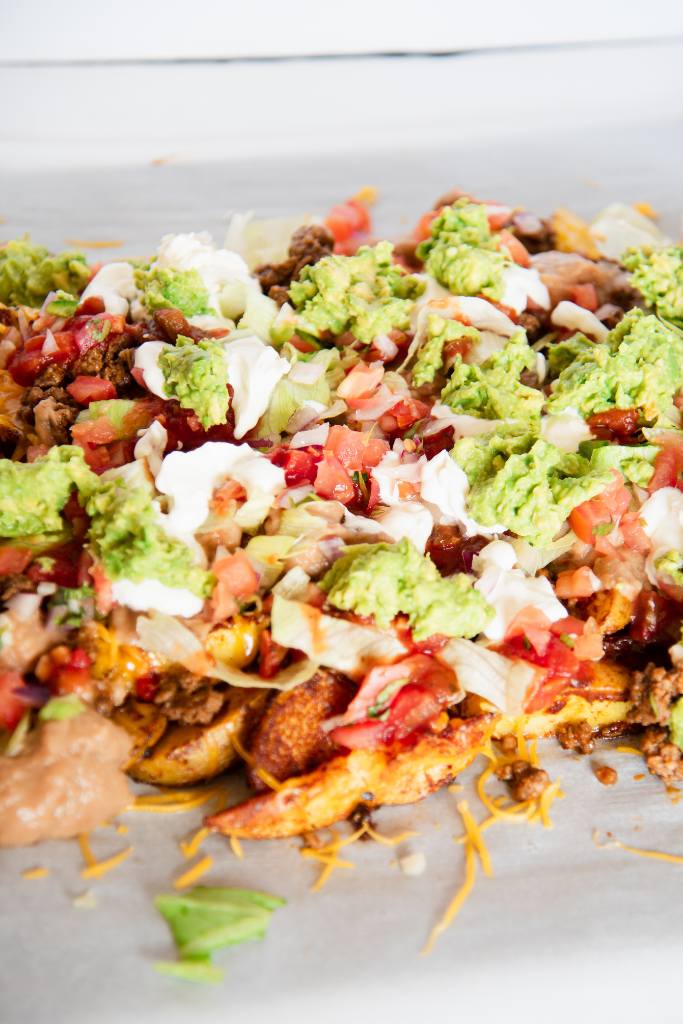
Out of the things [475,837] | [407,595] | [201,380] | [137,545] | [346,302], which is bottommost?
[475,837]

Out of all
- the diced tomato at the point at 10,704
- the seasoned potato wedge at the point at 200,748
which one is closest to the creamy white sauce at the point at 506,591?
the seasoned potato wedge at the point at 200,748

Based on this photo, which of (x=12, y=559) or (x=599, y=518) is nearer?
(x=12, y=559)

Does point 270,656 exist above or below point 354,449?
below

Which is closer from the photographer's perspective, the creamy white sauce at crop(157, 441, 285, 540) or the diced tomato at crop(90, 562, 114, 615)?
the diced tomato at crop(90, 562, 114, 615)

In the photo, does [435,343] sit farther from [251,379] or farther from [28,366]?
[28,366]

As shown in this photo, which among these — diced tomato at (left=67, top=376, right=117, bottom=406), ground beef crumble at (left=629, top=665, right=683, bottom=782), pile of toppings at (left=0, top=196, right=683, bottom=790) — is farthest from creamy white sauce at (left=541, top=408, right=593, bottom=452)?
diced tomato at (left=67, top=376, right=117, bottom=406)

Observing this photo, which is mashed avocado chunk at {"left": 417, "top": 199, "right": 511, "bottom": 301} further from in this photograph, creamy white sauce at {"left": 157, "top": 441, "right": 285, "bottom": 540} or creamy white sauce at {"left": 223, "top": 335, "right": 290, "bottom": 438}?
creamy white sauce at {"left": 157, "top": 441, "right": 285, "bottom": 540}

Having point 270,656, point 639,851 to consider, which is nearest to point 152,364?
point 270,656
